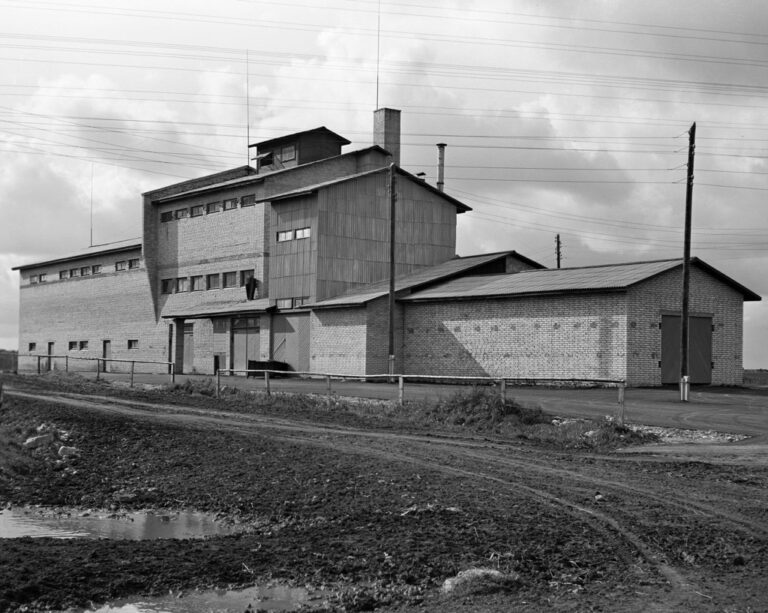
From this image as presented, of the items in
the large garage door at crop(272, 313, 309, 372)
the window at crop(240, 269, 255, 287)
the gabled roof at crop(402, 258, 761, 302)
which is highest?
the window at crop(240, 269, 255, 287)

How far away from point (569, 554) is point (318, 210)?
38.8 metres

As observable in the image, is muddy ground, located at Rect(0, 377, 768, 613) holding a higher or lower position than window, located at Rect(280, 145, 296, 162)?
lower

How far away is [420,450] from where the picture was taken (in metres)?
16.1

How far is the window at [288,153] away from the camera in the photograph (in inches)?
2203

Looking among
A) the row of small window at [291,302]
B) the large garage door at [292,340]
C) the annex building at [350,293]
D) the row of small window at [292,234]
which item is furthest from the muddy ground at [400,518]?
the row of small window at [292,234]

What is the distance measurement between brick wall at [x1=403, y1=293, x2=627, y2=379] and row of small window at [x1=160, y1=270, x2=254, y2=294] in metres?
12.4

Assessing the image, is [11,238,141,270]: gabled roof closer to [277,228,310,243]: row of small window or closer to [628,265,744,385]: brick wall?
[277,228,310,243]: row of small window

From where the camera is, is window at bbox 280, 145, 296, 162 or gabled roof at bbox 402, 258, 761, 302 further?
window at bbox 280, 145, 296, 162

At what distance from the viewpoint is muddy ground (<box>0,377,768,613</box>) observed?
712cm

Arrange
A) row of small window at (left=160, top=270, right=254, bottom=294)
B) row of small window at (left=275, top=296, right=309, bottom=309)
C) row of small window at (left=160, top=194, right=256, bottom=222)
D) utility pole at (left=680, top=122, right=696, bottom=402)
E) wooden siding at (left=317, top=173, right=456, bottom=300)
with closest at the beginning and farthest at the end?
utility pole at (left=680, top=122, right=696, bottom=402) → row of small window at (left=275, top=296, right=309, bottom=309) → wooden siding at (left=317, top=173, right=456, bottom=300) → row of small window at (left=160, top=270, right=254, bottom=294) → row of small window at (left=160, top=194, right=256, bottom=222)

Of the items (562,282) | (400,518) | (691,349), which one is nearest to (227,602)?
(400,518)

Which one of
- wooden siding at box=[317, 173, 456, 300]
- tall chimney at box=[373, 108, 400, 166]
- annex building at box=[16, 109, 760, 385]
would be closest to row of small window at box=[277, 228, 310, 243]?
annex building at box=[16, 109, 760, 385]

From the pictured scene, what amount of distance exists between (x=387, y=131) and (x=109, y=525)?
148 ft

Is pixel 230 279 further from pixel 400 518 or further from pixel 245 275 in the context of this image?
pixel 400 518
